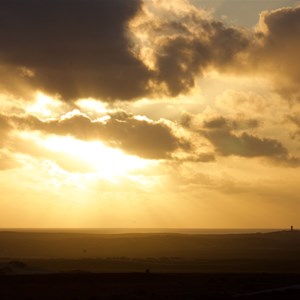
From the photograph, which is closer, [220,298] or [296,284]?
[220,298]

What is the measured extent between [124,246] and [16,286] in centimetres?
9956

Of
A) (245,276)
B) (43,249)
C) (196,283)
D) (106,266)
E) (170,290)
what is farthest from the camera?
(43,249)

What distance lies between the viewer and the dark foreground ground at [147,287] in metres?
41.5

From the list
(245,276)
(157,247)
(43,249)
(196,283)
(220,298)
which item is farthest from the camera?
(157,247)

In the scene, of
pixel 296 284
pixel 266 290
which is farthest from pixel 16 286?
pixel 296 284

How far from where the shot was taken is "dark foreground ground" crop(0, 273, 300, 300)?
41.5 m

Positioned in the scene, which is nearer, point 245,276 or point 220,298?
point 220,298

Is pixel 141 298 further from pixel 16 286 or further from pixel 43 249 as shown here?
pixel 43 249

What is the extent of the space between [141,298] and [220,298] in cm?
567

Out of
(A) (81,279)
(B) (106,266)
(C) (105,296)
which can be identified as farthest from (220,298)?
(B) (106,266)

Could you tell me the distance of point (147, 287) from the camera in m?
46.3

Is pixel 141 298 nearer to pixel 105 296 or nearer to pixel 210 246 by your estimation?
pixel 105 296

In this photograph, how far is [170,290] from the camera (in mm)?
44750

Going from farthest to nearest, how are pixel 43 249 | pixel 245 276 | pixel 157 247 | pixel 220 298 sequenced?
pixel 157 247, pixel 43 249, pixel 245 276, pixel 220 298
